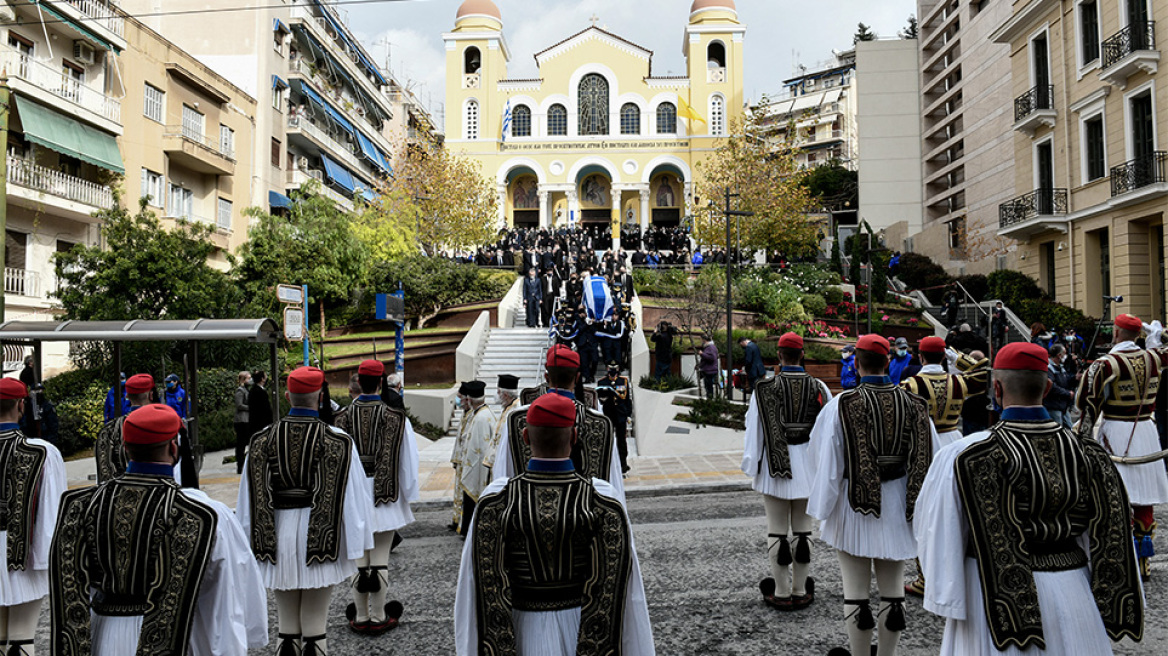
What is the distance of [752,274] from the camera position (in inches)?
1205

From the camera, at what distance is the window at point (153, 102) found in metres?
28.1

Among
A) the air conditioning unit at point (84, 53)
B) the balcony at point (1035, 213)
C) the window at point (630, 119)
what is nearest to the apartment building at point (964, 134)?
the balcony at point (1035, 213)

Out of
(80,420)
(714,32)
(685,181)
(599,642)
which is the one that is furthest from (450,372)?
(714,32)

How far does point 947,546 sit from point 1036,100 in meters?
30.4

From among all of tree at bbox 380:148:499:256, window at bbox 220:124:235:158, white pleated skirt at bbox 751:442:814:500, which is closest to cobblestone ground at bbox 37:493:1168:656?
white pleated skirt at bbox 751:442:814:500

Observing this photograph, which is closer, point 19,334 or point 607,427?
point 607,427

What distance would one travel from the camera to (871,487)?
5.05m

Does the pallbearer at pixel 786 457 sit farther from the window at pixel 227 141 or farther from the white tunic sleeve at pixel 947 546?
the window at pixel 227 141

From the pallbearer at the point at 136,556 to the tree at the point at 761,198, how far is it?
34.3m

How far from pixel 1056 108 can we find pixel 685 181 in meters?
32.3

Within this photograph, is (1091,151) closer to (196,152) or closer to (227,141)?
(196,152)

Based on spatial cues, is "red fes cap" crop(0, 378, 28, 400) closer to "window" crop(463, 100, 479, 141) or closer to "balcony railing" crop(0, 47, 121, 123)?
"balcony railing" crop(0, 47, 121, 123)

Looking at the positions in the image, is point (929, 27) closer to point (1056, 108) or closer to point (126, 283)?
point (1056, 108)

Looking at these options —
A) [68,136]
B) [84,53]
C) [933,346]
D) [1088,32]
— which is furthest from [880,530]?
[84,53]
